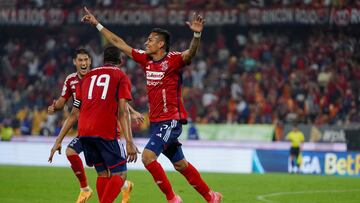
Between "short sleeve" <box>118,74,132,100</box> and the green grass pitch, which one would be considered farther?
the green grass pitch

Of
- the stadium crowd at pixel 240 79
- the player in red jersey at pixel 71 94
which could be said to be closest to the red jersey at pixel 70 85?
the player in red jersey at pixel 71 94

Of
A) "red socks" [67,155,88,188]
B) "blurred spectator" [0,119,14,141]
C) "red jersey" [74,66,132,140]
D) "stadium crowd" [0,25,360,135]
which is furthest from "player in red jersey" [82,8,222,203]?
"blurred spectator" [0,119,14,141]

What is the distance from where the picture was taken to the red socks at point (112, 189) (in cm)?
1133

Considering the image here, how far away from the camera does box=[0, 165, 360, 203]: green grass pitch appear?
1605 cm

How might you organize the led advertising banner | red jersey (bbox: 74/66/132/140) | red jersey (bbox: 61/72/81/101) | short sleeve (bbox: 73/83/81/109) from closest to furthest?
1. red jersey (bbox: 74/66/132/140)
2. short sleeve (bbox: 73/83/81/109)
3. red jersey (bbox: 61/72/81/101)
4. the led advertising banner

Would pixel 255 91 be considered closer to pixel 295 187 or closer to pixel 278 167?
pixel 278 167

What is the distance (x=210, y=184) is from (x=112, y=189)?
9122 millimetres

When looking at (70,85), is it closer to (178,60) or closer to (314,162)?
(178,60)

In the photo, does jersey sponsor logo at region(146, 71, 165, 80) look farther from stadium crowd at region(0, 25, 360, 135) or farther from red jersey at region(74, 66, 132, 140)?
stadium crowd at region(0, 25, 360, 135)

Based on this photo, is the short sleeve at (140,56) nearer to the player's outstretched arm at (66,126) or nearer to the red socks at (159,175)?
the player's outstretched arm at (66,126)

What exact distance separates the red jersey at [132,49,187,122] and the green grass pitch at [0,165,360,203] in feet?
10.3

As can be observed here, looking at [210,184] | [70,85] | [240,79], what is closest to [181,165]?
[70,85]

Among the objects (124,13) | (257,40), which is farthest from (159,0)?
(257,40)

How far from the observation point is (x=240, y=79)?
1356 inches
